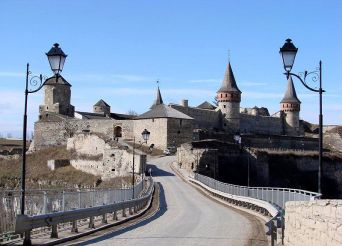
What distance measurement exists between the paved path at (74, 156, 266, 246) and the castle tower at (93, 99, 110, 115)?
7476 centimetres

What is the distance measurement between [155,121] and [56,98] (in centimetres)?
2064

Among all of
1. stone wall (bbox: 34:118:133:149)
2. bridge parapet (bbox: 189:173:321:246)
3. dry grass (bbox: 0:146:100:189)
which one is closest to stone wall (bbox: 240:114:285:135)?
stone wall (bbox: 34:118:133:149)

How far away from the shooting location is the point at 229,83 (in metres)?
103

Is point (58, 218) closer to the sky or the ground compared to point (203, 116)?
closer to the ground

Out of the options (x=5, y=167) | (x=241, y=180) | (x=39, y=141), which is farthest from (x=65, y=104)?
(x=241, y=180)

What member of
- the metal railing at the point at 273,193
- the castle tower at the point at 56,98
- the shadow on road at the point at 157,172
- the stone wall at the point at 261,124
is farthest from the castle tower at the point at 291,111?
the metal railing at the point at 273,193

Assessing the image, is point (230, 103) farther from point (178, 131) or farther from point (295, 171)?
point (178, 131)

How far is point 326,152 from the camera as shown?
9994 centimetres

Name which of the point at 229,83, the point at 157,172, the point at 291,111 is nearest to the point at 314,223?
the point at 157,172

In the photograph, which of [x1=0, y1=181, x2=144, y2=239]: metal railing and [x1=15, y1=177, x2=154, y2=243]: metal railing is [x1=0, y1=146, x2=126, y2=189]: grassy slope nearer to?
[x1=15, y1=177, x2=154, y2=243]: metal railing

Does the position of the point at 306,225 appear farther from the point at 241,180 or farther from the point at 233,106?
the point at 233,106

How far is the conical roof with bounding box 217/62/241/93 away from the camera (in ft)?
334

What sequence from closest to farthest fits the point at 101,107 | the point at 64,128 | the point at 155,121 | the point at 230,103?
the point at 155,121 → the point at 64,128 → the point at 230,103 → the point at 101,107

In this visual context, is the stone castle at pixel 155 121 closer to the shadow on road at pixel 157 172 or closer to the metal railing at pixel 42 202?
the shadow on road at pixel 157 172
